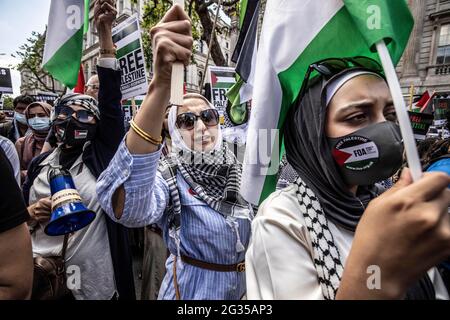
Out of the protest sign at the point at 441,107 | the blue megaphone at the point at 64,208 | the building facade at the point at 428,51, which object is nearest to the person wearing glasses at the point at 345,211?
the blue megaphone at the point at 64,208

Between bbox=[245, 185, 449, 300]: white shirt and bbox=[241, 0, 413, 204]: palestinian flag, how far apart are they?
0.33 m

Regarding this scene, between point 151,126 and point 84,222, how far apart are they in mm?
959

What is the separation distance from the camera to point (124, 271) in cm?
201

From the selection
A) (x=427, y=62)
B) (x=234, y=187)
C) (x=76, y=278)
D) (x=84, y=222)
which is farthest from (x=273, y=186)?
(x=427, y=62)

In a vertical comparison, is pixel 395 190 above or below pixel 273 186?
above

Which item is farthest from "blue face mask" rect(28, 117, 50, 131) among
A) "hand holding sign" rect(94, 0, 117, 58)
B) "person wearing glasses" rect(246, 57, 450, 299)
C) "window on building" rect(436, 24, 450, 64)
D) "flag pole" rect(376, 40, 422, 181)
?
"window on building" rect(436, 24, 450, 64)

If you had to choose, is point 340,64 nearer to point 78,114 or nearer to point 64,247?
point 78,114

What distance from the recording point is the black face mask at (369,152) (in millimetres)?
996

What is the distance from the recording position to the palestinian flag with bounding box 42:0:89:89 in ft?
6.52

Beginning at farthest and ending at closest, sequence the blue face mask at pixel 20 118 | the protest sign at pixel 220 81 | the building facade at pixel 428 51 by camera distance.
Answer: the building facade at pixel 428 51 < the blue face mask at pixel 20 118 < the protest sign at pixel 220 81

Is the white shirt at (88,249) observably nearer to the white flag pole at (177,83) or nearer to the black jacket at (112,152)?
the black jacket at (112,152)

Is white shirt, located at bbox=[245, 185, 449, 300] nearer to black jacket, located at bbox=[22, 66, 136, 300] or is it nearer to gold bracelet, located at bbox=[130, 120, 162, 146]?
gold bracelet, located at bbox=[130, 120, 162, 146]

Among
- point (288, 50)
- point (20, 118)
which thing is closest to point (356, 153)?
point (288, 50)

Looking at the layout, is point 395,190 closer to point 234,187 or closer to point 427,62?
point 234,187
